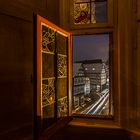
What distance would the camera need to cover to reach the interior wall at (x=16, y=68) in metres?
2.37

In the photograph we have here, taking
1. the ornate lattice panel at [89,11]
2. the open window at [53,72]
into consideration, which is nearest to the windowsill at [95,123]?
the open window at [53,72]

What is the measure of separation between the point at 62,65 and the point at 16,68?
36.9 inches

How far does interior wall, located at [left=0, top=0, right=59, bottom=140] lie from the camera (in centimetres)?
237

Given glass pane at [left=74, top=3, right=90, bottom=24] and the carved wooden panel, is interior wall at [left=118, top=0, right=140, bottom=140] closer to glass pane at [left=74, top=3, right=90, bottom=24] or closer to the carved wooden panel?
glass pane at [left=74, top=3, right=90, bottom=24]

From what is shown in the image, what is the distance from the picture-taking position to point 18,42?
2.61m

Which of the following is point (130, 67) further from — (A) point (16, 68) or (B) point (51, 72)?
(A) point (16, 68)

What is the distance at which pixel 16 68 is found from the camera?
256 centimetres

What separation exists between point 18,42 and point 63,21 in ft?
3.84

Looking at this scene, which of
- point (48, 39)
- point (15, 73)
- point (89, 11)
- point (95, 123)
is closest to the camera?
point (15, 73)

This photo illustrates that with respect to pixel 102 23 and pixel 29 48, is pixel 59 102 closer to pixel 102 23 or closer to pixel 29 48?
pixel 29 48

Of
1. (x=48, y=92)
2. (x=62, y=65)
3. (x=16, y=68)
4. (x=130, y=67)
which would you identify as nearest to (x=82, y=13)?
(x=62, y=65)

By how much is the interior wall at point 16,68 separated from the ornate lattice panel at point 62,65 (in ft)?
1.81

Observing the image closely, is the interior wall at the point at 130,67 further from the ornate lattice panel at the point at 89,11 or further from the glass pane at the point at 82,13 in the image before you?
the glass pane at the point at 82,13

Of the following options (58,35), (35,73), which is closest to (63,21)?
(58,35)
